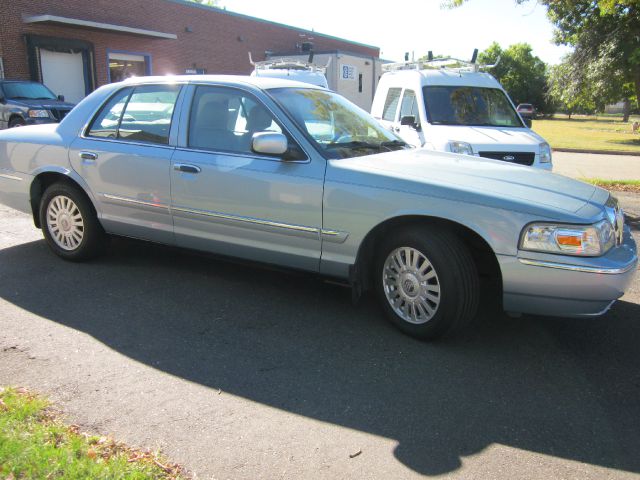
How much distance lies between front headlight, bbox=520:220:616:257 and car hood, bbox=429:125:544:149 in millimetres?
4396

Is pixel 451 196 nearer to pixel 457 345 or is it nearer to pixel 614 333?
pixel 457 345

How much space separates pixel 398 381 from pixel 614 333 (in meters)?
1.80

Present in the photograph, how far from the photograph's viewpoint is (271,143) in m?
4.04

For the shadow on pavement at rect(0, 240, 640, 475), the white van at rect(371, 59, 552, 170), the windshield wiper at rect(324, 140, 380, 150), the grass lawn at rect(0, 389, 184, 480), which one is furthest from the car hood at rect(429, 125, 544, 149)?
the grass lawn at rect(0, 389, 184, 480)

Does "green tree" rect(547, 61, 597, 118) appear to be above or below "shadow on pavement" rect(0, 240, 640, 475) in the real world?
above

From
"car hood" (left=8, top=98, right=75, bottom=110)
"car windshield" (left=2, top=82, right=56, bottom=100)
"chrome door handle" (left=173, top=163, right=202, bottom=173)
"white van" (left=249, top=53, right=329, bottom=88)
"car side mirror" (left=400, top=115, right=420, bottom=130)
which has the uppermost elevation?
"white van" (left=249, top=53, right=329, bottom=88)

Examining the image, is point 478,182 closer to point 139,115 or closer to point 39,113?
point 139,115

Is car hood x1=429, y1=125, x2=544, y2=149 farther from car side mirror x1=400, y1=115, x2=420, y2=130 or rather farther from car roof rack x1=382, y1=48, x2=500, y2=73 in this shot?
car roof rack x1=382, y1=48, x2=500, y2=73

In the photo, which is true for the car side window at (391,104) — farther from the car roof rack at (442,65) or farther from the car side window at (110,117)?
the car side window at (110,117)

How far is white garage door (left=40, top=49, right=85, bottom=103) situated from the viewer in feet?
72.3

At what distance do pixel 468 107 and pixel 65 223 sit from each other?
6184 millimetres

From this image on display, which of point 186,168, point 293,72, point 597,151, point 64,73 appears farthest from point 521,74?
point 186,168

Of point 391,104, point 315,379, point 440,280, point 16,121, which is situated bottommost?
point 315,379

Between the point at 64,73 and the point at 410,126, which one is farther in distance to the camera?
the point at 64,73
